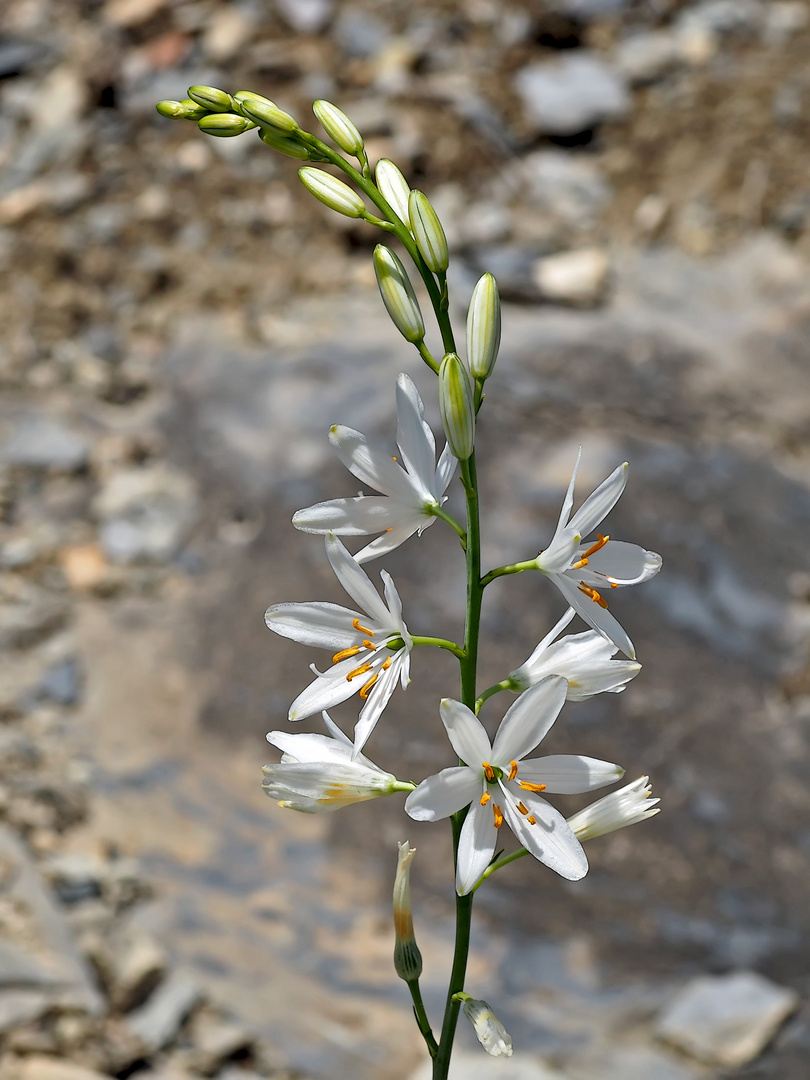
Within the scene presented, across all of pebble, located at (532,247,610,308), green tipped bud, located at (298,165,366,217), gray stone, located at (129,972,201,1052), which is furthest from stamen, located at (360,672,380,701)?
pebble, located at (532,247,610,308)

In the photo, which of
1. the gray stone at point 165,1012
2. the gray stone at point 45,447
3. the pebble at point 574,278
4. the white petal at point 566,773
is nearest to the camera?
the white petal at point 566,773

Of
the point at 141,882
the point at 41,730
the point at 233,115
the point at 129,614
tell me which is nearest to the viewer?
the point at 233,115

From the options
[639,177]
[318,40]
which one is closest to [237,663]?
[639,177]

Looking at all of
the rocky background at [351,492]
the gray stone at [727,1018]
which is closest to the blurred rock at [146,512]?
the rocky background at [351,492]

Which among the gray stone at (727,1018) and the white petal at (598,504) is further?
the gray stone at (727,1018)

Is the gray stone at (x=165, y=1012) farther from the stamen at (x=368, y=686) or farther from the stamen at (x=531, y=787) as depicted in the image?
the stamen at (x=531, y=787)

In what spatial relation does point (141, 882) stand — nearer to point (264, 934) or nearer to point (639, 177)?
point (264, 934)

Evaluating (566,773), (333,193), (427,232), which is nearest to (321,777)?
(566,773)

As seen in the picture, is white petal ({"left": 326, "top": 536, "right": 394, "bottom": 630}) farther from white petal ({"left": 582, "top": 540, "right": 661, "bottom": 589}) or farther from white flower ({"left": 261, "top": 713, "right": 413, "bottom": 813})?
white petal ({"left": 582, "top": 540, "right": 661, "bottom": 589})
